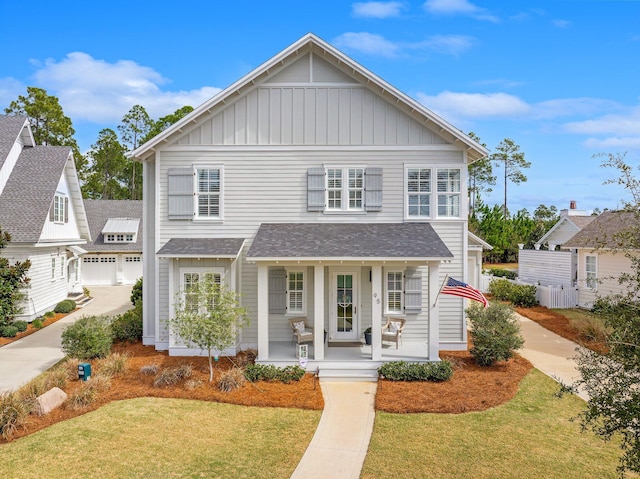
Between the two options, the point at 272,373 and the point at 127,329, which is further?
the point at 127,329

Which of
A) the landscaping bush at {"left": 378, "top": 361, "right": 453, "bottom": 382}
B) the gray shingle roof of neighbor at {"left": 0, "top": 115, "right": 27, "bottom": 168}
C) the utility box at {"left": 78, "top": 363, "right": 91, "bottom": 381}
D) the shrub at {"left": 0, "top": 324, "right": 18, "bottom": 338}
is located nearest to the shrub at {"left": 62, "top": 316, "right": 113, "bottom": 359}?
the utility box at {"left": 78, "top": 363, "right": 91, "bottom": 381}

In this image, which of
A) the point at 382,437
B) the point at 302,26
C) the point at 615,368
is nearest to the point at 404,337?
the point at 382,437

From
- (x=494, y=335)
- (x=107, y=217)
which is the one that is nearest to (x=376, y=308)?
(x=494, y=335)

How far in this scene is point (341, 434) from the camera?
908 centimetres

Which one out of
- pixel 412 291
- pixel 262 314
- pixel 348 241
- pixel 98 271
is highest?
pixel 348 241

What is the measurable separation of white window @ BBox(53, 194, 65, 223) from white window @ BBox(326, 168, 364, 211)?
52.2ft

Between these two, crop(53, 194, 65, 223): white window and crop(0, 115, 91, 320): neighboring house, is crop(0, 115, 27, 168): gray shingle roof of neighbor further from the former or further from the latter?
crop(53, 194, 65, 223): white window

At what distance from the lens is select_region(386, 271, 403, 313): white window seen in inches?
589

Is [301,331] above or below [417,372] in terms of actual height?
above

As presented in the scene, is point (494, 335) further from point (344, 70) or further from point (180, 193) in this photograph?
point (180, 193)

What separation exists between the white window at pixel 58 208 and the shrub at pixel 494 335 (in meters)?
21.3

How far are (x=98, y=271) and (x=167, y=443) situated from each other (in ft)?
92.9

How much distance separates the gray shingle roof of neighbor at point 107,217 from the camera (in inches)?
1300

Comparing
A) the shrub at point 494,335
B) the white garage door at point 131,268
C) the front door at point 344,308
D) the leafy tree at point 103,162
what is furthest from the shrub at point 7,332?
the leafy tree at point 103,162
